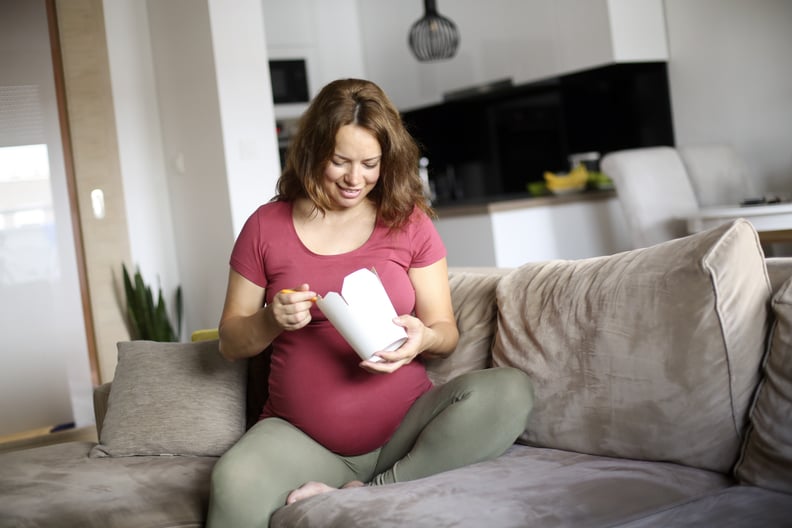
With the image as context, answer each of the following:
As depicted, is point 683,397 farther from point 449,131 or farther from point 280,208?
point 449,131

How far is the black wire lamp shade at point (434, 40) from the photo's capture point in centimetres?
507

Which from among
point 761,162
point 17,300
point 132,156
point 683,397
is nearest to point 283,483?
point 683,397

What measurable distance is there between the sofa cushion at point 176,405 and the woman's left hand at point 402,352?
26.4 inches

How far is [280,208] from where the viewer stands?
6.63 feet

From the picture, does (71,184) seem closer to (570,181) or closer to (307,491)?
(570,181)

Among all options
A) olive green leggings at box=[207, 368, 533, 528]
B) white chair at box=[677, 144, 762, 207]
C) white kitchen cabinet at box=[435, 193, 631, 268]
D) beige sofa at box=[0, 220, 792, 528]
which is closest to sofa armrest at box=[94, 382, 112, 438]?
beige sofa at box=[0, 220, 792, 528]

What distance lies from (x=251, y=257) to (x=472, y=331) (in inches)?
21.3

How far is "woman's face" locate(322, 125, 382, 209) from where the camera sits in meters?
1.87

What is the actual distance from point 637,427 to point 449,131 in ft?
16.2

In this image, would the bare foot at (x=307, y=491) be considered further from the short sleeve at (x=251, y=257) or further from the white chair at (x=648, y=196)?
the white chair at (x=648, y=196)

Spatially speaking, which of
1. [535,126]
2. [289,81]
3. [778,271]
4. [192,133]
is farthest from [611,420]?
[289,81]

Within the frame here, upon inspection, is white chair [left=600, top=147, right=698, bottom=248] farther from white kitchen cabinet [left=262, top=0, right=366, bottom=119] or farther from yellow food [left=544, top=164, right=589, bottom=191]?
white kitchen cabinet [left=262, top=0, right=366, bottom=119]

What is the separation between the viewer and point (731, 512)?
1.40m

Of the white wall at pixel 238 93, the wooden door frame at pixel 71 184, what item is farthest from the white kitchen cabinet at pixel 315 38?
the wooden door frame at pixel 71 184
